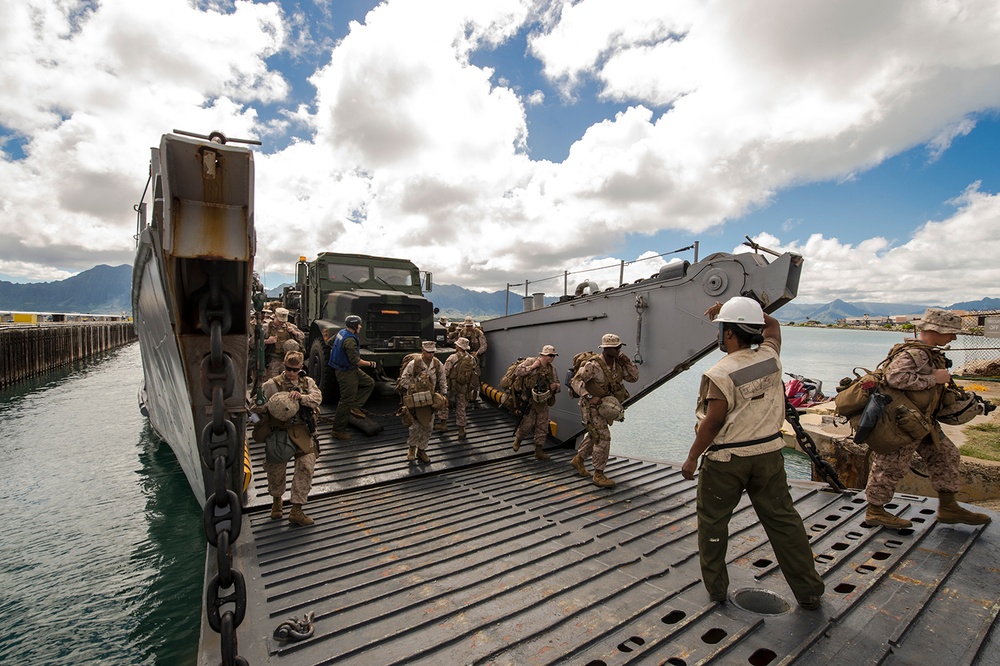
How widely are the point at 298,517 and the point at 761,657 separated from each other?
3.64 meters

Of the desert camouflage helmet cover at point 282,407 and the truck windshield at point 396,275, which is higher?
the truck windshield at point 396,275

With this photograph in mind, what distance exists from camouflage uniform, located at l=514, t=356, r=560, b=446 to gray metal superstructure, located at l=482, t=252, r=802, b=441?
64 cm

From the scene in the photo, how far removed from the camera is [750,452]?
2.75 metres

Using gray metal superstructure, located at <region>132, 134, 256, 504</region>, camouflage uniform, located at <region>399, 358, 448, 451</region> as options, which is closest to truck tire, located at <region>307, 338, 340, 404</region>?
camouflage uniform, located at <region>399, 358, 448, 451</region>

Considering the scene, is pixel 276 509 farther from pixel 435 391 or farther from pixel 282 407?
pixel 435 391

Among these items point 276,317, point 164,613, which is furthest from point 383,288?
point 164,613

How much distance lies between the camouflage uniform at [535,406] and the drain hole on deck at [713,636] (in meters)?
3.74

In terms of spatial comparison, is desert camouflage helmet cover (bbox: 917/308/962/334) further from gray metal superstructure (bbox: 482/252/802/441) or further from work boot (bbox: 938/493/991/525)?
work boot (bbox: 938/493/991/525)

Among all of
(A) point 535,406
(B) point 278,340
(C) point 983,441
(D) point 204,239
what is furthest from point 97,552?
(C) point 983,441

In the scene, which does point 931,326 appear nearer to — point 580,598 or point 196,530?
point 580,598

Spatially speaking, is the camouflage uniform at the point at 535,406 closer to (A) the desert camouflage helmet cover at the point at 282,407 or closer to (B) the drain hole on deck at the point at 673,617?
(A) the desert camouflage helmet cover at the point at 282,407

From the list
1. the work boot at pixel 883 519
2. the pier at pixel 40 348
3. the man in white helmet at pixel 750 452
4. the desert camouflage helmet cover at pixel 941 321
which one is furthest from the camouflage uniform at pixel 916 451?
the pier at pixel 40 348

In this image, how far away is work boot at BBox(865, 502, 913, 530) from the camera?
Result: 151 inches

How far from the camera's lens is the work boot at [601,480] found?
17.6ft
